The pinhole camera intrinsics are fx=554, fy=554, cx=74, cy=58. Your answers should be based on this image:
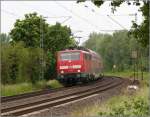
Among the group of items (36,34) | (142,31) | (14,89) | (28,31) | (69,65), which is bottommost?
(14,89)

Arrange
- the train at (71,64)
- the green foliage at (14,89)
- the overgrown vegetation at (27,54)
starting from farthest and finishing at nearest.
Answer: the train at (71,64) < the overgrown vegetation at (27,54) < the green foliage at (14,89)

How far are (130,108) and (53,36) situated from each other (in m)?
47.6

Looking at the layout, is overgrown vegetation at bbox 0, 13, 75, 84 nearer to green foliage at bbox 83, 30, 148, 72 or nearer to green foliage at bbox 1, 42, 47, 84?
green foliage at bbox 1, 42, 47, 84

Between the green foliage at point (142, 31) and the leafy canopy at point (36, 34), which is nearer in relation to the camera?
the green foliage at point (142, 31)

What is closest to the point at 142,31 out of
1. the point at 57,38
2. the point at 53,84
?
the point at 53,84

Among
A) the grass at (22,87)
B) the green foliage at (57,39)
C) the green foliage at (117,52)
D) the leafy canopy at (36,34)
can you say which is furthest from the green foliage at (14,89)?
the green foliage at (117,52)

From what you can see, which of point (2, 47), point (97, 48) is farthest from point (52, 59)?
point (97, 48)

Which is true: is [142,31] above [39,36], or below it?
below

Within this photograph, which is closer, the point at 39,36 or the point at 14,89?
the point at 14,89

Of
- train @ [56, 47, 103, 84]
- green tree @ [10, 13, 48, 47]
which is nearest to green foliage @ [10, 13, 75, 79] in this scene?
green tree @ [10, 13, 48, 47]

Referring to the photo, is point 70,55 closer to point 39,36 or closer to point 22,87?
point 22,87

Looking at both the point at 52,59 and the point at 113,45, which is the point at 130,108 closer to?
the point at 52,59

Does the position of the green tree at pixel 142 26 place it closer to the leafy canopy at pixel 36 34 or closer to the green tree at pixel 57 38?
the leafy canopy at pixel 36 34

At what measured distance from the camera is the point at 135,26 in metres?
16.4
